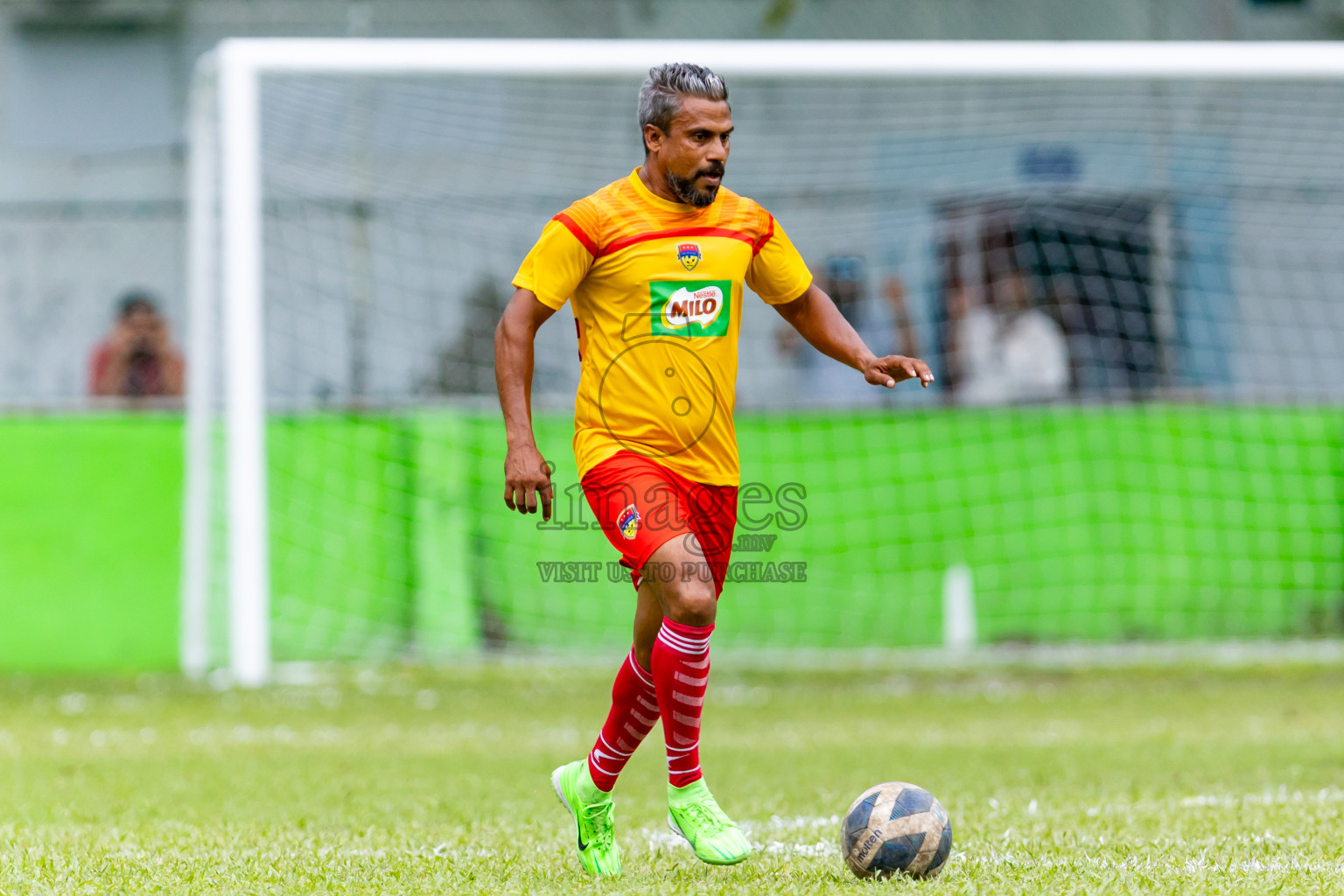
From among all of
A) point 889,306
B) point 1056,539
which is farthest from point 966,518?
point 889,306

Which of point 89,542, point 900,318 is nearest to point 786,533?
point 900,318

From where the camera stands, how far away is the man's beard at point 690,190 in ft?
13.6

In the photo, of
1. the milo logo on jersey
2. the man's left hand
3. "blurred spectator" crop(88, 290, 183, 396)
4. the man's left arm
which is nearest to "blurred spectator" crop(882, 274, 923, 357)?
"blurred spectator" crop(88, 290, 183, 396)

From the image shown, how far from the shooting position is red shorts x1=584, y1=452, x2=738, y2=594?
400 cm

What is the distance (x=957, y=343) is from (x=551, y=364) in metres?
3.19

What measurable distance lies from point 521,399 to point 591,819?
3.63 feet

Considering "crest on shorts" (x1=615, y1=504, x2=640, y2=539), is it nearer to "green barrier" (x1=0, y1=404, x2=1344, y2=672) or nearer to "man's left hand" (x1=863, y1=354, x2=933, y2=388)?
"man's left hand" (x1=863, y1=354, x2=933, y2=388)

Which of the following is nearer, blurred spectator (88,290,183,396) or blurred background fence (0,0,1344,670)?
blurred background fence (0,0,1344,670)

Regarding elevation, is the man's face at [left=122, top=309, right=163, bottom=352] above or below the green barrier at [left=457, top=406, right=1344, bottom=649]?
above

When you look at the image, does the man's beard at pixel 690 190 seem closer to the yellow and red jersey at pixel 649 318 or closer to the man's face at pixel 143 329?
the yellow and red jersey at pixel 649 318

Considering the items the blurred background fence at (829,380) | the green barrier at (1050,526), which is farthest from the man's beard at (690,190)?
the green barrier at (1050,526)

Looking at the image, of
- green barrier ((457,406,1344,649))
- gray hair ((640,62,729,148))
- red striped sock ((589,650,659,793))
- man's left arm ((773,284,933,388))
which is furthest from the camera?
green barrier ((457,406,1344,649))

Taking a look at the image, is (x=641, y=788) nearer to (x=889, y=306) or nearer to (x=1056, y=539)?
(x=1056, y=539)

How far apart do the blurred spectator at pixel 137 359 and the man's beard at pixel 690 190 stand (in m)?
8.23
